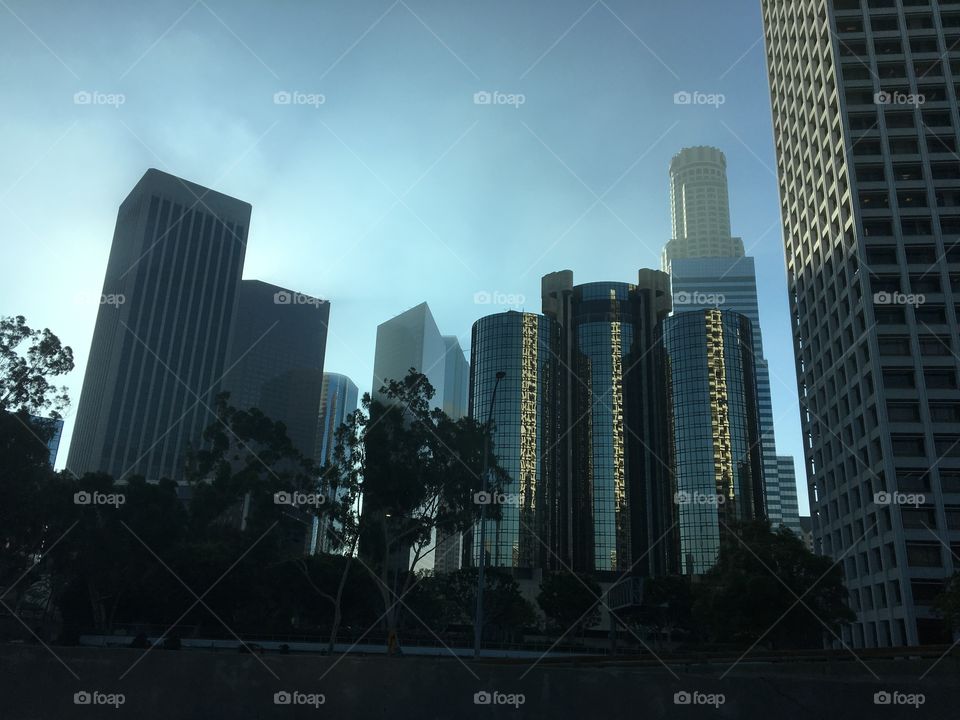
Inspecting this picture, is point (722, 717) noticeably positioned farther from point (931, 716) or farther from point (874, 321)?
point (874, 321)

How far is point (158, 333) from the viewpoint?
17538cm

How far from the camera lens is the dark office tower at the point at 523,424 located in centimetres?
13575

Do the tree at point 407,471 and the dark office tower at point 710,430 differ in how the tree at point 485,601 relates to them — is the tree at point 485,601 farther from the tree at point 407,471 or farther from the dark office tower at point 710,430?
the tree at point 407,471

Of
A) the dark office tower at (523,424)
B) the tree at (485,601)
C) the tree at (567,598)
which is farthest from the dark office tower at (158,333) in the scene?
the tree at (567,598)

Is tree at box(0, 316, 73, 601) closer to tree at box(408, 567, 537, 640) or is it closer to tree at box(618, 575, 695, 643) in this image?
tree at box(408, 567, 537, 640)

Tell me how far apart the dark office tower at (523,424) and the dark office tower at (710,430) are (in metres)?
22.7

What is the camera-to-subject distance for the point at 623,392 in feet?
488

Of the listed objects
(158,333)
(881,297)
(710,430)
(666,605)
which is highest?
(158,333)

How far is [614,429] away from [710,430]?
66.7 feet

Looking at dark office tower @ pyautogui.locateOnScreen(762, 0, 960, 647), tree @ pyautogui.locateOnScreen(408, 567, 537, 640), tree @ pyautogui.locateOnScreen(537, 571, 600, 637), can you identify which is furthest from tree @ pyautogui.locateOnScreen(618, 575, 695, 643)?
dark office tower @ pyautogui.locateOnScreen(762, 0, 960, 647)

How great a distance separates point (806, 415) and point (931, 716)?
243 feet

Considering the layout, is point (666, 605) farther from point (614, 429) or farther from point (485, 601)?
point (614, 429)

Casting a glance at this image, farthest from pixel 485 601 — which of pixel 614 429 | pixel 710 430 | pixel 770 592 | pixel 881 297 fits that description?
pixel 614 429

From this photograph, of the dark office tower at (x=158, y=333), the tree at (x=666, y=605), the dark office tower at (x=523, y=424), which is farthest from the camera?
the dark office tower at (x=158, y=333)
